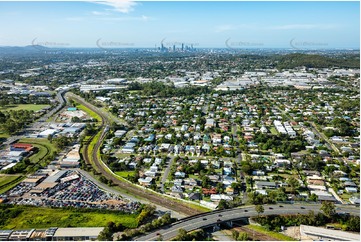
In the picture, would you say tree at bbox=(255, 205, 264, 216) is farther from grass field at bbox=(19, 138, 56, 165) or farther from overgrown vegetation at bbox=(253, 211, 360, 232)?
grass field at bbox=(19, 138, 56, 165)

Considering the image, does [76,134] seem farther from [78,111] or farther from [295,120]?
[295,120]

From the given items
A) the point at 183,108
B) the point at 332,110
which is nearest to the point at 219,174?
the point at 183,108

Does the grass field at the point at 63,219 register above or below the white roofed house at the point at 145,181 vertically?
below

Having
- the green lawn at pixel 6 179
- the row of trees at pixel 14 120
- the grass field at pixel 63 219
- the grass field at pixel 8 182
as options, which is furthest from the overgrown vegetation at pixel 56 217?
the row of trees at pixel 14 120

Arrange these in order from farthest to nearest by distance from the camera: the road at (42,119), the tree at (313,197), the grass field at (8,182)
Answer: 1. the road at (42,119)
2. the grass field at (8,182)
3. the tree at (313,197)

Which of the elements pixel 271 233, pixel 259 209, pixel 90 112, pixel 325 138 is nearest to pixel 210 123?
pixel 325 138

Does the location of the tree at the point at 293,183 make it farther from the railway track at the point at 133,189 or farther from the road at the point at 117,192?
the road at the point at 117,192
